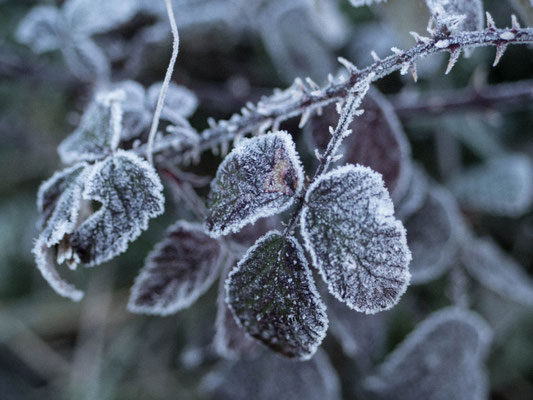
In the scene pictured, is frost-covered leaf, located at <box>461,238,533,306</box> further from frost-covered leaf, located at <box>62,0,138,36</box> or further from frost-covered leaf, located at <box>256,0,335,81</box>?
frost-covered leaf, located at <box>62,0,138,36</box>

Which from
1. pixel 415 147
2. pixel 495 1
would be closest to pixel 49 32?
pixel 415 147

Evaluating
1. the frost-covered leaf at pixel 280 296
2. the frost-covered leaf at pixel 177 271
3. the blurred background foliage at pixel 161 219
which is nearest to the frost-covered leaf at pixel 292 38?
the blurred background foliage at pixel 161 219

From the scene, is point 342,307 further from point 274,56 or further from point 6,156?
point 6,156

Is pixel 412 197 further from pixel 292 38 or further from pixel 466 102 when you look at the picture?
pixel 292 38

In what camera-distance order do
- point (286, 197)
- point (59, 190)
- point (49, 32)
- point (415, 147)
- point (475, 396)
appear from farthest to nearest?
point (415, 147)
point (49, 32)
point (475, 396)
point (59, 190)
point (286, 197)

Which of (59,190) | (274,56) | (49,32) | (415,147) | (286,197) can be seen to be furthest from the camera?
(415,147)
